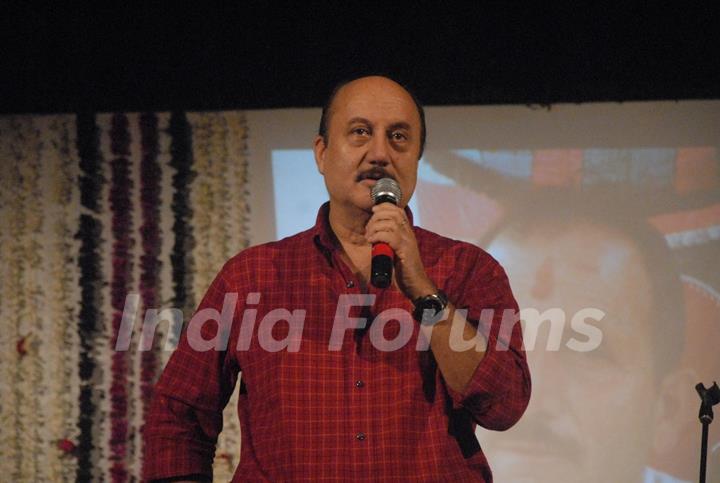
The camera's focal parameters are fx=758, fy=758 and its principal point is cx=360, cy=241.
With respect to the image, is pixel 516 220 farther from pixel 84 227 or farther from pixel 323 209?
pixel 84 227

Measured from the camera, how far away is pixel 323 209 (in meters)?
1.83

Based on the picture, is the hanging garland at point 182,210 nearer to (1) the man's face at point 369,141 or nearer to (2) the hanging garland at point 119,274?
(2) the hanging garland at point 119,274

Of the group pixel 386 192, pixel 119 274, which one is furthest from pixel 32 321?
pixel 386 192

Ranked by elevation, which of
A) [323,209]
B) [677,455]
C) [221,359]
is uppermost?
[323,209]

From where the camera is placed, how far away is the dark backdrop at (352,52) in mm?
2951

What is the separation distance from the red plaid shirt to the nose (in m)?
0.25

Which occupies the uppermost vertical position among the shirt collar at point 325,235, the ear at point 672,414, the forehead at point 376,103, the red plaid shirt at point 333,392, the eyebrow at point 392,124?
the forehead at point 376,103

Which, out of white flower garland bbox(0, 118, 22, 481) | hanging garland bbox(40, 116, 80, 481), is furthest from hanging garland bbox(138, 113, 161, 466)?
white flower garland bbox(0, 118, 22, 481)

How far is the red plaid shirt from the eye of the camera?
1.51 m

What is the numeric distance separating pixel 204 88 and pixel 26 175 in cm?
84

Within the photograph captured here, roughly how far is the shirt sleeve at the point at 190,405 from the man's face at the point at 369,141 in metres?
0.38

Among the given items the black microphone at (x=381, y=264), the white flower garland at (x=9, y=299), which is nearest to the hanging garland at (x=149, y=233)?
the white flower garland at (x=9, y=299)

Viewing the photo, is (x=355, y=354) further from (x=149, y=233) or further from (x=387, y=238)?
(x=149, y=233)

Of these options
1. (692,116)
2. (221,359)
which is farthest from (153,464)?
(692,116)
